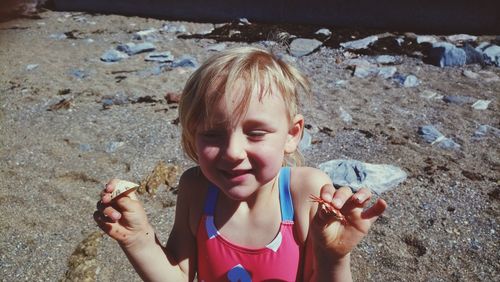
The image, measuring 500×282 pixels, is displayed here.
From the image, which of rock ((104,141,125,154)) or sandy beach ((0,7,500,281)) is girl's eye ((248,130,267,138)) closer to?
sandy beach ((0,7,500,281))

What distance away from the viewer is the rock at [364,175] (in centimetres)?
320

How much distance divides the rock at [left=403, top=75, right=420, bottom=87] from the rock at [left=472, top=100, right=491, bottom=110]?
2.62 ft

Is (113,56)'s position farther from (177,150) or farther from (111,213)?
(111,213)

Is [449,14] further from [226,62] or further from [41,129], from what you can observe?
[226,62]

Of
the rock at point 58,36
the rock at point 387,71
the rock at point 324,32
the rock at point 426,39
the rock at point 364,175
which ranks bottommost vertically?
the rock at point 364,175

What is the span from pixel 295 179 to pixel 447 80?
13.9 feet

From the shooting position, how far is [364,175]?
3.27 meters

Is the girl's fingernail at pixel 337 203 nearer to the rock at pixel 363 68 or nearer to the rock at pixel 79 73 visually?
the rock at pixel 363 68

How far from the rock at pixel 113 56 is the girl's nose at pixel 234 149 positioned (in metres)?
5.62

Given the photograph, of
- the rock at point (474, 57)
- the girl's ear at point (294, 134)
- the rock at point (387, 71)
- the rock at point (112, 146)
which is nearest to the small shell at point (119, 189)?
the girl's ear at point (294, 134)

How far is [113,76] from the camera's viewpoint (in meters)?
5.84

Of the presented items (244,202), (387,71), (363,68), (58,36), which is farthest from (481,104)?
(58,36)

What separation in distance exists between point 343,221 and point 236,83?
1.84ft

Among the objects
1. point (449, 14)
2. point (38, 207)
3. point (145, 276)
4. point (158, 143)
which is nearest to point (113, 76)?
Result: point (158, 143)
